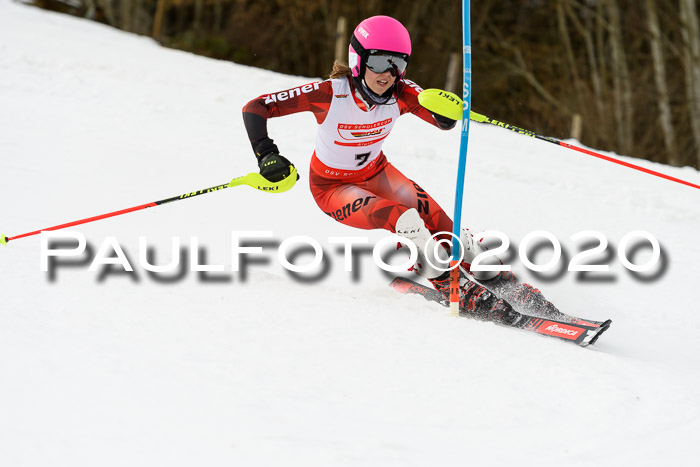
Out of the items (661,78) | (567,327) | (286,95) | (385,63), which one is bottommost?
(567,327)

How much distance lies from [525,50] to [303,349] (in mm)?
17116

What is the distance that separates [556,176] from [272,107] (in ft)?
12.3

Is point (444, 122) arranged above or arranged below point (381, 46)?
below

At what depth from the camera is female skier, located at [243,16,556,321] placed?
3531mm

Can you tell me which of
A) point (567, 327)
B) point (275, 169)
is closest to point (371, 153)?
point (275, 169)

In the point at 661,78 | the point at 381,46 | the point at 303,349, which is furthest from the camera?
the point at 661,78

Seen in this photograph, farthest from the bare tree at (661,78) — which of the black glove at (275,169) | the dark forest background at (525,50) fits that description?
the black glove at (275,169)

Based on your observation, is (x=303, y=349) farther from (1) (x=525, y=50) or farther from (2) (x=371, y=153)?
(1) (x=525, y=50)

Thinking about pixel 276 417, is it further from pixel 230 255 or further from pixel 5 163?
pixel 5 163

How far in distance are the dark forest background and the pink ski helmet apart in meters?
11.1

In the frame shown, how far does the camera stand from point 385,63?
356 centimetres

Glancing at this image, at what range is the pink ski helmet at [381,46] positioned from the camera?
3518 mm

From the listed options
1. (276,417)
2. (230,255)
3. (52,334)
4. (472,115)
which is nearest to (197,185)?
(230,255)

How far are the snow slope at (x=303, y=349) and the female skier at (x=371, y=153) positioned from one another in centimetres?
34
